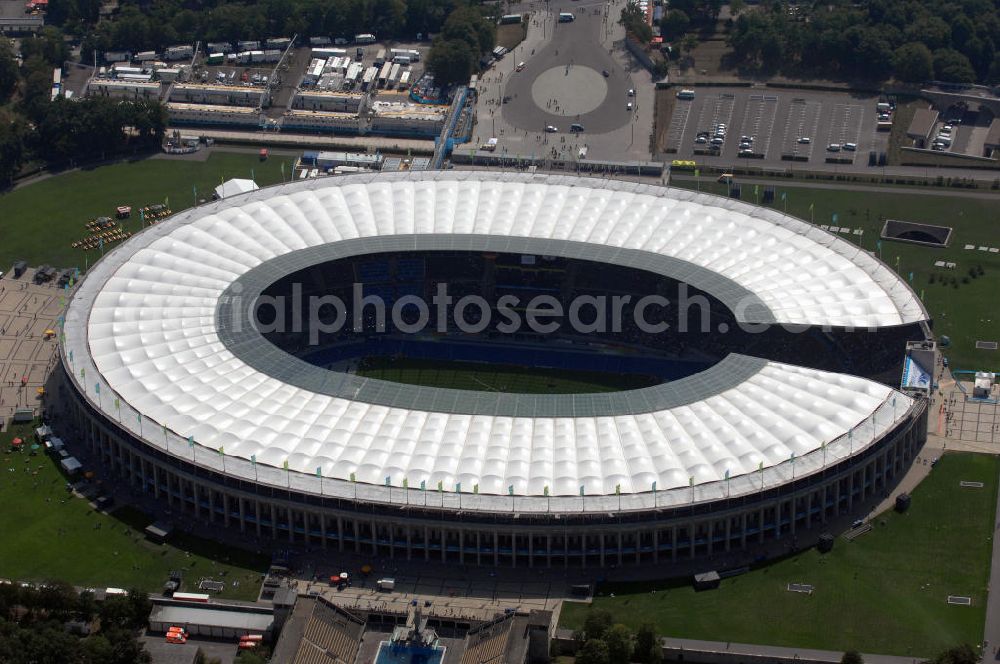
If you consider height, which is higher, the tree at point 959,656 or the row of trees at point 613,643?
the tree at point 959,656

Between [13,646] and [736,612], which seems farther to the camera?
[736,612]

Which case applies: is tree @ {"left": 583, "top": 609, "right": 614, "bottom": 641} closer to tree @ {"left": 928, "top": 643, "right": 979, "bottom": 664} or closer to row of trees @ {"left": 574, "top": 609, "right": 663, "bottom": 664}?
row of trees @ {"left": 574, "top": 609, "right": 663, "bottom": 664}

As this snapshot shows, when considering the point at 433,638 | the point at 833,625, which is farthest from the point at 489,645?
the point at 833,625

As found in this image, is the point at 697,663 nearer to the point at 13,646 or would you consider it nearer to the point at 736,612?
the point at 736,612

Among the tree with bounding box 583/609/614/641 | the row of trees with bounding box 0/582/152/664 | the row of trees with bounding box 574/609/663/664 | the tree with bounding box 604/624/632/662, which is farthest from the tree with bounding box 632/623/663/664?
the row of trees with bounding box 0/582/152/664

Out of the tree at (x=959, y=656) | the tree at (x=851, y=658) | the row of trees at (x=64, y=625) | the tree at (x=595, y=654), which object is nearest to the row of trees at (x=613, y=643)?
the tree at (x=595, y=654)

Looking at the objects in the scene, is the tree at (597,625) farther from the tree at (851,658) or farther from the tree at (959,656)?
the tree at (959,656)
